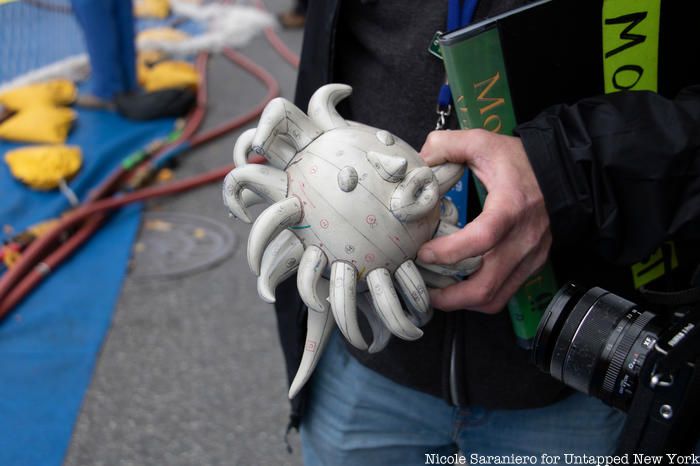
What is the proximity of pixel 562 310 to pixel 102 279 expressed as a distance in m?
1.86

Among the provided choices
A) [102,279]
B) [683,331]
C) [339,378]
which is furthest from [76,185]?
[683,331]

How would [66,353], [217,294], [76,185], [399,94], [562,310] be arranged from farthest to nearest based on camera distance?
1. [76,185]
2. [217,294]
3. [66,353]
4. [399,94]
5. [562,310]

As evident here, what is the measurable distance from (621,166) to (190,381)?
1.53m

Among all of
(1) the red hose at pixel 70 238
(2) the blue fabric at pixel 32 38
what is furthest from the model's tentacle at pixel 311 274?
(2) the blue fabric at pixel 32 38

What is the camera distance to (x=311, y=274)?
2.23 feet

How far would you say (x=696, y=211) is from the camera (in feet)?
2.25

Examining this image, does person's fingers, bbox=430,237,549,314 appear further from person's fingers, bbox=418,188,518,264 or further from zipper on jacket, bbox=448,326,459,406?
zipper on jacket, bbox=448,326,459,406

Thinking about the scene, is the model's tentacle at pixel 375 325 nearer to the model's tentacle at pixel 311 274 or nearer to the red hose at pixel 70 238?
the model's tentacle at pixel 311 274

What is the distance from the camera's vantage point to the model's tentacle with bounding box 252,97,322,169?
682 mm

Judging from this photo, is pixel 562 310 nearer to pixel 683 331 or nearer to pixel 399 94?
pixel 683 331

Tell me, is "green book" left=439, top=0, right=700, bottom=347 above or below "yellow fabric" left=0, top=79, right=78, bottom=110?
above

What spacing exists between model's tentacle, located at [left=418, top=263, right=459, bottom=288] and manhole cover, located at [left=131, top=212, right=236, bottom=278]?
69.4 inches

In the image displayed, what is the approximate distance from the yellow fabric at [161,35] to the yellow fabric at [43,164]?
160cm

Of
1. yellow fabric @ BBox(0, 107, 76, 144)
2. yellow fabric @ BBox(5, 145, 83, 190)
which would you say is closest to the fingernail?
yellow fabric @ BBox(5, 145, 83, 190)
